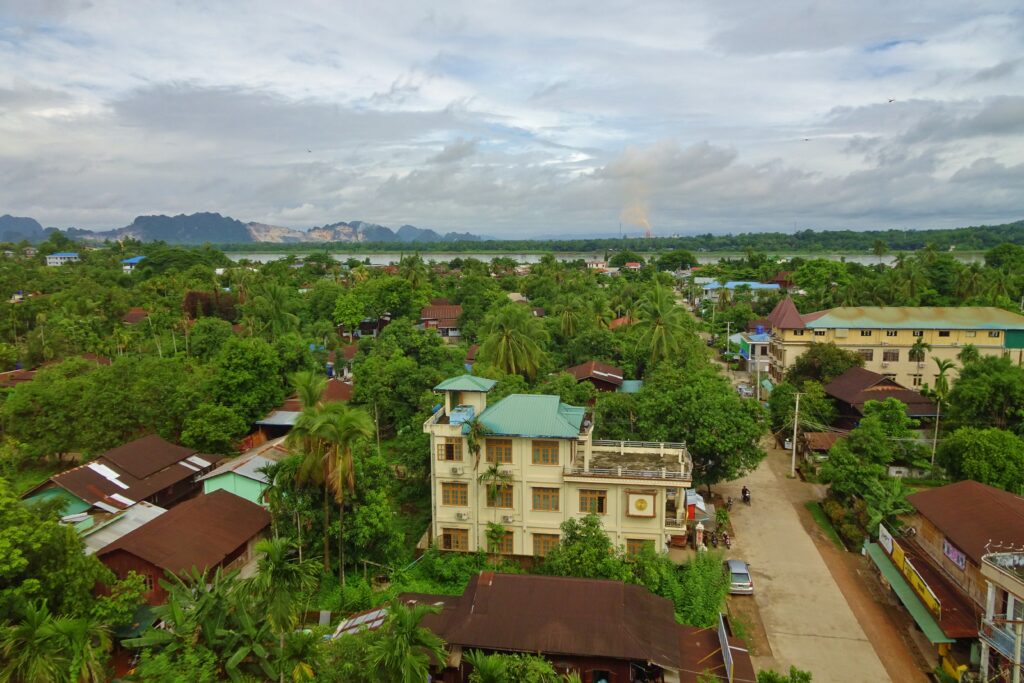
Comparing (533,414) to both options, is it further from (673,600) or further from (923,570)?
(923,570)

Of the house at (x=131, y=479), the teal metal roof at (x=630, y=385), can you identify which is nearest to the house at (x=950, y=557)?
the teal metal roof at (x=630, y=385)

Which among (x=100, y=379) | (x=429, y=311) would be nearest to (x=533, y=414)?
(x=100, y=379)

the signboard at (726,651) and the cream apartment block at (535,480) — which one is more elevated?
the cream apartment block at (535,480)

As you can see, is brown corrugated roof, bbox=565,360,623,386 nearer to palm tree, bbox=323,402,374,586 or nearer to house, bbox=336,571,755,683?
palm tree, bbox=323,402,374,586

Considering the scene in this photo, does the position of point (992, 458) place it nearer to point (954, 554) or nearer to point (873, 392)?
point (954, 554)

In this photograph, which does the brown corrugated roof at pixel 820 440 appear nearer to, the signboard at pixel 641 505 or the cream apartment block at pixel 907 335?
the cream apartment block at pixel 907 335
